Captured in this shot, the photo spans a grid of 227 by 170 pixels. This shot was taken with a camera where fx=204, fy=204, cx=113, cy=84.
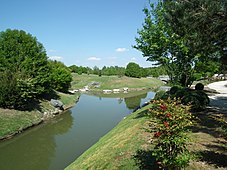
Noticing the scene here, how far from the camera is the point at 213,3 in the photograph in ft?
23.3

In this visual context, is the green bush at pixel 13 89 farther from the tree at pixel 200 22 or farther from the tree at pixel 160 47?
the tree at pixel 200 22

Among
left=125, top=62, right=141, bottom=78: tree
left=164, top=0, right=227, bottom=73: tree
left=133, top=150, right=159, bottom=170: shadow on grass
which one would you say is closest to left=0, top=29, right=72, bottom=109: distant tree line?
left=133, top=150, right=159, bottom=170: shadow on grass

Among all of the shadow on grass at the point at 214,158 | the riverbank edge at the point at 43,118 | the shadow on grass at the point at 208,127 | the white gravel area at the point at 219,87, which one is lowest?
the riverbank edge at the point at 43,118

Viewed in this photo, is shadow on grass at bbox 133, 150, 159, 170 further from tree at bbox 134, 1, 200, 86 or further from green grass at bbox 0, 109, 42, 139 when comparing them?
green grass at bbox 0, 109, 42, 139

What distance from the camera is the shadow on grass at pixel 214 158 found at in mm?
6512

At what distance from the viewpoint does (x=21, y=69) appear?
22688mm

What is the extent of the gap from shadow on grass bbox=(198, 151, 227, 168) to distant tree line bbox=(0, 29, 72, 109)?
18.1 metres

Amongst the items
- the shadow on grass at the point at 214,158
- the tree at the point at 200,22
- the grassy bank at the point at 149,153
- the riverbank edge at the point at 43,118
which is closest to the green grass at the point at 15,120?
the riverbank edge at the point at 43,118

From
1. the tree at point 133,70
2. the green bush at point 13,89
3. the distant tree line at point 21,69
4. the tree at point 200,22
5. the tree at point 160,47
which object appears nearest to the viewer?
the tree at point 200,22

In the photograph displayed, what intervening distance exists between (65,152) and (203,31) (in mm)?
11364

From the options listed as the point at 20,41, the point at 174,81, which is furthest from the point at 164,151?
the point at 20,41

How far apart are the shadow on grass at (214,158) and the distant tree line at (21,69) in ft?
59.4

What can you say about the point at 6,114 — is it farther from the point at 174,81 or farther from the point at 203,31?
the point at 203,31

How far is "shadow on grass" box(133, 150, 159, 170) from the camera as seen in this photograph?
22.8 ft
